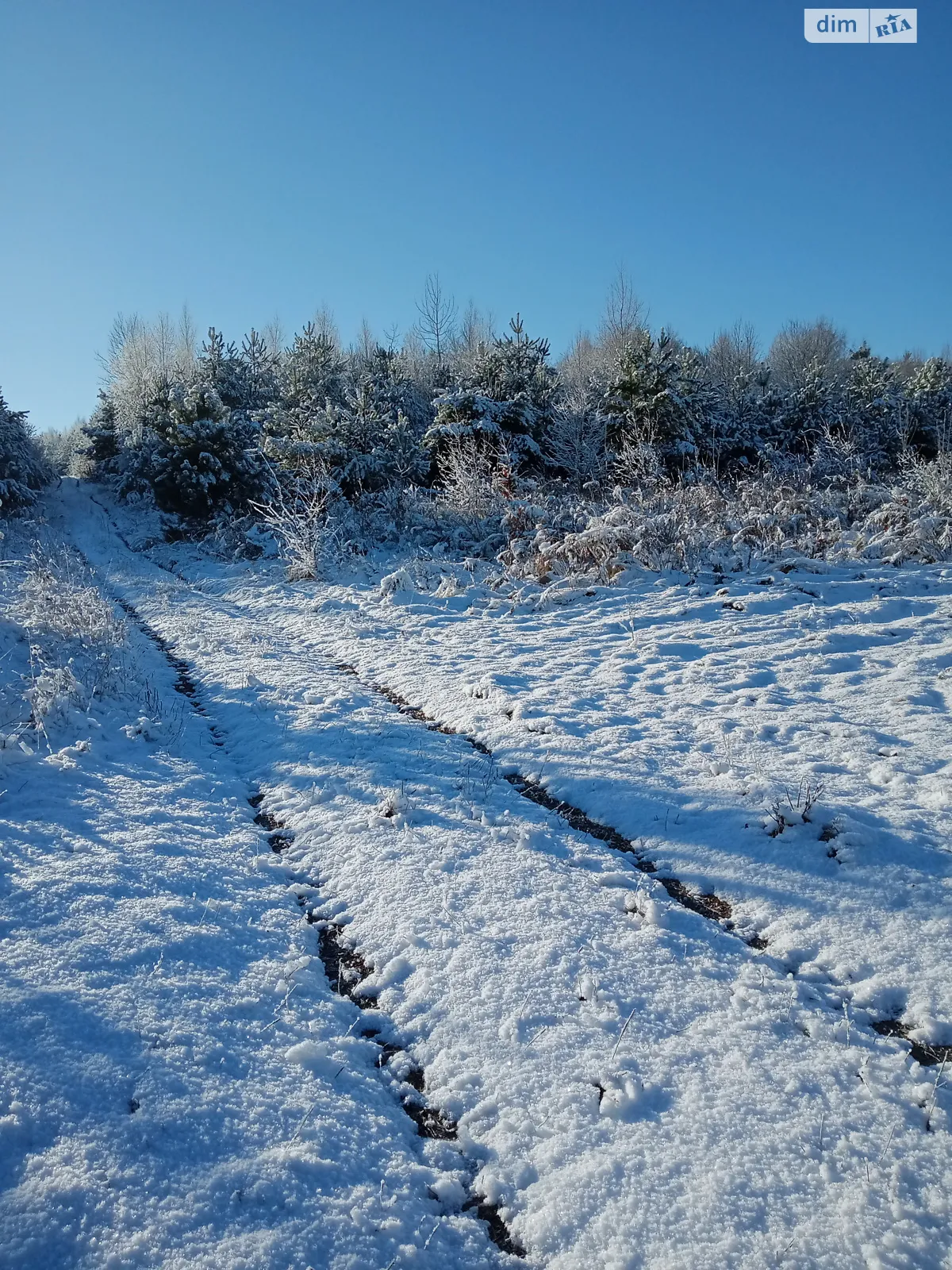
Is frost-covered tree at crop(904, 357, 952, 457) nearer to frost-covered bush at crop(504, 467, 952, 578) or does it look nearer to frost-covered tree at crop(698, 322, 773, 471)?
frost-covered tree at crop(698, 322, 773, 471)

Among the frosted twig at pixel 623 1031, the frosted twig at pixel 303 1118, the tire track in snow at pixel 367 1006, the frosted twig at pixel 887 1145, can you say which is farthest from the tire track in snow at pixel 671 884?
the frosted twig at pixel 303 1118

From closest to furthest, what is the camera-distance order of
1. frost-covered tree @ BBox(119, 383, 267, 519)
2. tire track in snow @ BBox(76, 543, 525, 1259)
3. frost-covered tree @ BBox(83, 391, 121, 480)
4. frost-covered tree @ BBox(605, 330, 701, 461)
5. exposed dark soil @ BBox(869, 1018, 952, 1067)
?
tire track in snow @ BBox(76, 543, 525, 1259)
exposed dark soil @ BBox(869, 1018, 952, 1067)
frost-covered tree @ BBox(605, 330, 701, 461)
frost-covered tree @ BBox(119, 383, 267, 519)
frost-covered tree @ BBox(83, 391, 121, 480)

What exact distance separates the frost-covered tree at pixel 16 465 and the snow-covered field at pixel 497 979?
19.7 meters

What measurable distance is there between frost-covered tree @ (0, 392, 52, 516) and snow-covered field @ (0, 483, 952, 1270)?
19.7m

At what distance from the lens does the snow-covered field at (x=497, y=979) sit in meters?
2.07

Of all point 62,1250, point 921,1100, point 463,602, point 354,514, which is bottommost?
point 921,1100

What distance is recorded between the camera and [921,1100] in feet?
7.84

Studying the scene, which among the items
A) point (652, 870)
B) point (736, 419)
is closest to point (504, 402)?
point (736, 419)

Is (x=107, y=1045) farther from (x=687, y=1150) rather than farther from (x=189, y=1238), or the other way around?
(x=687, y=1150)

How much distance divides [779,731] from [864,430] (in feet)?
66.0

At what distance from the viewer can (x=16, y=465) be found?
22.8 meters

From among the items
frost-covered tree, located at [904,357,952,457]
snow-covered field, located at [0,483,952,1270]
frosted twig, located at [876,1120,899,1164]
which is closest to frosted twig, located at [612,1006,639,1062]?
snow-covered field, located at [0,483,952,1270]

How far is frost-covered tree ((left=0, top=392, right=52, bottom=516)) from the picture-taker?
21.9 metres

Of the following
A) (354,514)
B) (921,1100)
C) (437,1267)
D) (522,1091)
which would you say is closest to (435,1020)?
(522,1091)
